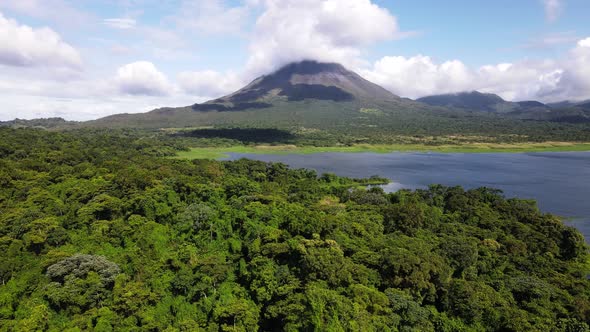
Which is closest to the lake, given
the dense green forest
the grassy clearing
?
the grassy clearing

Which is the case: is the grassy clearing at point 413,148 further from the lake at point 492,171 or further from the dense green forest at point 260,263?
the dense green forest at point 260,263

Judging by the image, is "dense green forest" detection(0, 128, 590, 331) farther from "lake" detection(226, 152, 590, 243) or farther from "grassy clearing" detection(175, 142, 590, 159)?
"grassy clearing" detection(175, 142, 590, 159)

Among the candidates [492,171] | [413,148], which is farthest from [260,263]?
[413,148]

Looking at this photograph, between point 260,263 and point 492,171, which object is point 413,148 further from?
point 260,263

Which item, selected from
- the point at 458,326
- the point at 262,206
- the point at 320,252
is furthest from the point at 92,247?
the point at 458,326

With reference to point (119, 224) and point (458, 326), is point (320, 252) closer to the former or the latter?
point (458, 326)
